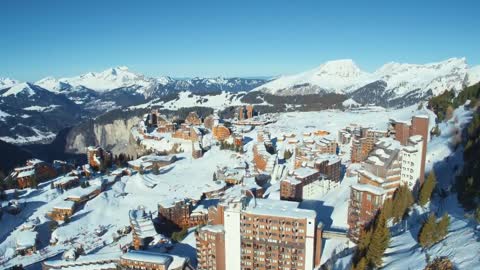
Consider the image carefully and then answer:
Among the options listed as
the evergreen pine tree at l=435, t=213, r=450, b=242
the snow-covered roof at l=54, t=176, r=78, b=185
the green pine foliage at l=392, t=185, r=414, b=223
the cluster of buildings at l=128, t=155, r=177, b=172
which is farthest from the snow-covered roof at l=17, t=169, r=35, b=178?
the evergreen pine tree at l=435, t=213, r=450, b=242

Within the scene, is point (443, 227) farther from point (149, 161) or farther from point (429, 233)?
point (149, 161)

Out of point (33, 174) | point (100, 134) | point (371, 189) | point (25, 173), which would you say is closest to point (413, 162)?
point (371, 189)

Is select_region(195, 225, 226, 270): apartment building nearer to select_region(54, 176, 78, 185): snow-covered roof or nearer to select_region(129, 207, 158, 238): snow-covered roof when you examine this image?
select_region(129, 207, 158, 238): snow-covered roof

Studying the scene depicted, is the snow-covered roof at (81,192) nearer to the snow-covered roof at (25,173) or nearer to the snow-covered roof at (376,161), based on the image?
the snow-covered roof at (25,173)

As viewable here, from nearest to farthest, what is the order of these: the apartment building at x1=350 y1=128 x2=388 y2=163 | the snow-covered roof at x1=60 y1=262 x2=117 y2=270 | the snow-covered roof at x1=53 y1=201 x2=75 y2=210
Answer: the snow-covered roof at x1=60 y1=262 x2=117 y2=270 → the snow-covered roof at x1=53 y1=201 x2=75 y2=210 → the apartment building at x1=350 y1=128 x2=388 y2=163

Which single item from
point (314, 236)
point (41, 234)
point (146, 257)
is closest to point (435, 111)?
point (314, 236)

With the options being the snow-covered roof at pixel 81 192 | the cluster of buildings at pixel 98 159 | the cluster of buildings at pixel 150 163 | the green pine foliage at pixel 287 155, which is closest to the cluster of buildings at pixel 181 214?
the snow-covered roof at pixel 81 192
